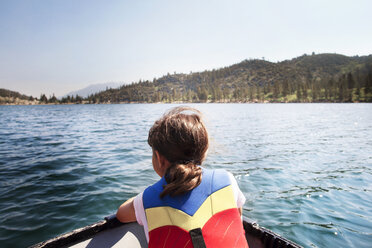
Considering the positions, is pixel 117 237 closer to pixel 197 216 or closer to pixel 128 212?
pixel 128 212

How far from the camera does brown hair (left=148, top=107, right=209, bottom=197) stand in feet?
6.13

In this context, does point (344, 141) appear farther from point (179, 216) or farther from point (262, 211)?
point (179, 216)

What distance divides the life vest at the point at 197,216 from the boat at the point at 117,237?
1.72 meters

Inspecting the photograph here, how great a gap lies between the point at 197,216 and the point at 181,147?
604 mm

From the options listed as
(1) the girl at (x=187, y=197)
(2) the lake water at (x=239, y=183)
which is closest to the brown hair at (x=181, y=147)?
(1) the girl at (x=187, y=197)

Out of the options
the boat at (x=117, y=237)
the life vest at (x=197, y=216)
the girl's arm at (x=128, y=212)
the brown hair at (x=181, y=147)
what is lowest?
the boat at (x=117, y=237)

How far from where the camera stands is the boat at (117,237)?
10.9 ft

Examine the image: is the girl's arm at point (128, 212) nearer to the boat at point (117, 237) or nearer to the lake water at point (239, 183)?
the lake water at point (239, 183)

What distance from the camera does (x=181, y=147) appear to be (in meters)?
2.01

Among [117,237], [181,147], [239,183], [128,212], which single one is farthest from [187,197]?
[239,183]

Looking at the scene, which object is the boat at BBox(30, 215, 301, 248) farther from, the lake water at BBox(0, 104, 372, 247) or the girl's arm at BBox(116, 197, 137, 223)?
the lake water at BBox(0, 104, 372, 247)

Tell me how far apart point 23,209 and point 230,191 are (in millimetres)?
7088

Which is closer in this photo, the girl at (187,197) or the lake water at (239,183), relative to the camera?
the girl at (187,197)

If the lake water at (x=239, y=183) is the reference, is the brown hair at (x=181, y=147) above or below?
above
